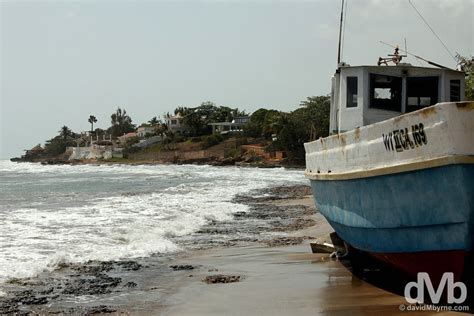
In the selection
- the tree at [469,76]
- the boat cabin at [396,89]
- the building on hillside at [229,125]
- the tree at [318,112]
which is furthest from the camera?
the building on hillside at [229,125]

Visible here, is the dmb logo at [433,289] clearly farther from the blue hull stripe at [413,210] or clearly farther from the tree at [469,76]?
the tree at [469,76]

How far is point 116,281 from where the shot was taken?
9.32 metres

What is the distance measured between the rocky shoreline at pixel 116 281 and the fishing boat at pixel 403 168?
7.50ft

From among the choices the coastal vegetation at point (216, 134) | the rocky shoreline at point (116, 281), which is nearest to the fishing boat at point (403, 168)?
the rocky shoreline at point (116, 281)

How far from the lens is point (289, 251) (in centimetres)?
1175

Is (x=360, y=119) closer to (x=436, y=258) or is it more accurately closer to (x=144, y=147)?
(x=436, y=258)

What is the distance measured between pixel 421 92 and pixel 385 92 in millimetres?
535

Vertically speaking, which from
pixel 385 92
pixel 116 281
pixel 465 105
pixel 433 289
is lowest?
pixel 116 281

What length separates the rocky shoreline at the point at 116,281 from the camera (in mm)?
7891

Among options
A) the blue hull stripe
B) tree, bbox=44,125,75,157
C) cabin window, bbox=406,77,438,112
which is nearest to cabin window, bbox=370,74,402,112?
cabin window, bbox=406,77,438,112

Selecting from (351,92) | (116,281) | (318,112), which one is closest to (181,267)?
(116,281)

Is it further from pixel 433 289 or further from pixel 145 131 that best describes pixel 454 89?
pixel 145 131

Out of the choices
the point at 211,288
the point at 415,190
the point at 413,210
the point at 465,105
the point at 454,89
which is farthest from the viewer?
the point at 454,89

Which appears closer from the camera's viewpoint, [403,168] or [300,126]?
[403,168]
